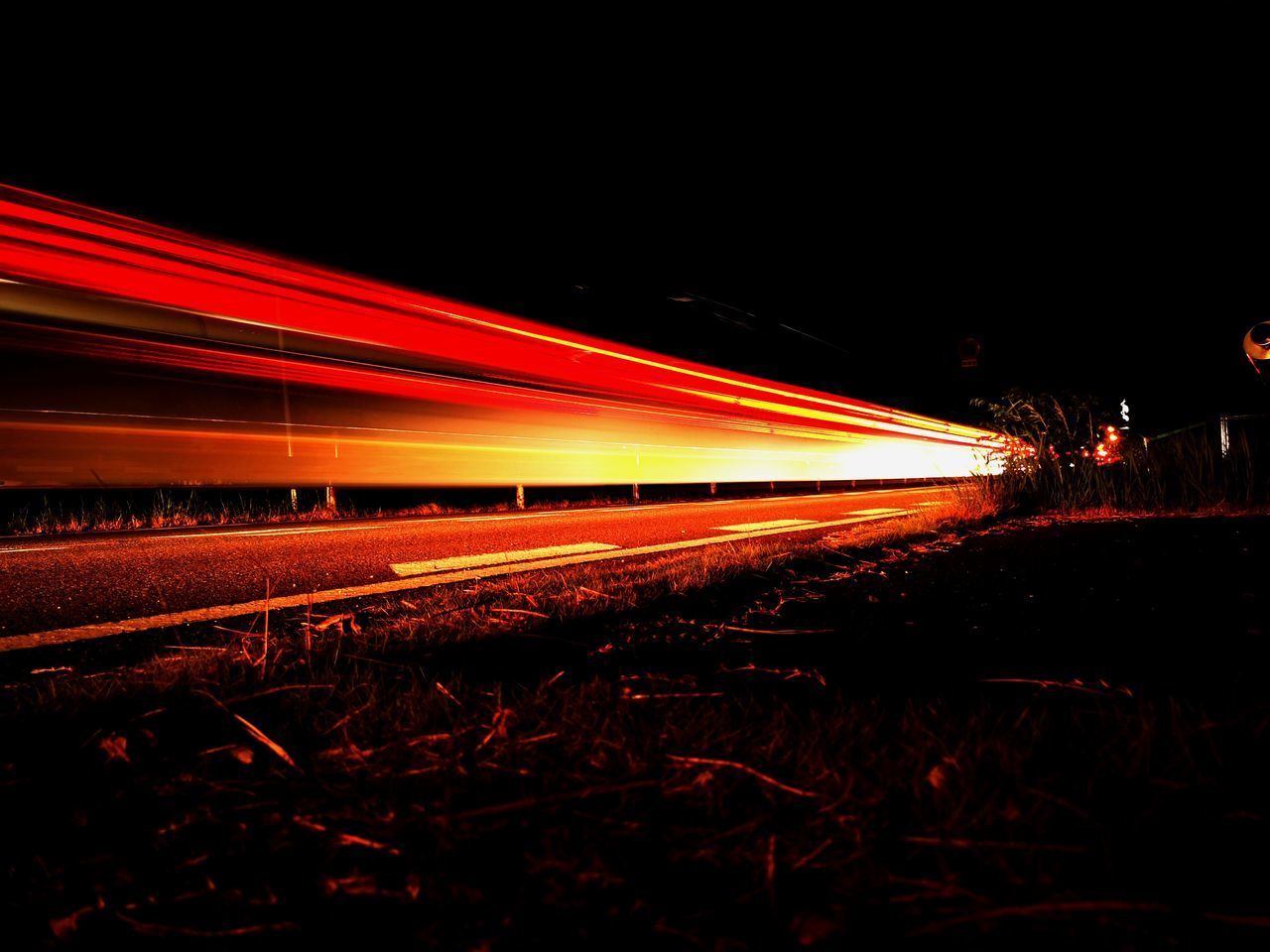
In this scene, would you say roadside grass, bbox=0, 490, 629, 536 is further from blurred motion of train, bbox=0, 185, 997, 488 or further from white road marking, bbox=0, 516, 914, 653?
white road marking, bbox=0, 516, 914, 653

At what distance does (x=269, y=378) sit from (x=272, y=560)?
3836 mm

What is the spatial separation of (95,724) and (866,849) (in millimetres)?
1693

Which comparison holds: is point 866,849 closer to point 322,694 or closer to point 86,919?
point 86,919

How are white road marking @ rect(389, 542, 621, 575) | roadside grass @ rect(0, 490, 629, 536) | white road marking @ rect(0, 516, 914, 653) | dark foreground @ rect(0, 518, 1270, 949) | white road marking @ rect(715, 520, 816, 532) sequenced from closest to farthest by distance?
dark foreground @ rect(0, 518, 1270, 949) < white road marking @ rect(0, 516, 914, 653) < white road marking @ rect(389, 542, 621, 575) < white road marking @ rect(715, 520, 816, 532) < roadside grass @ rect(0, 490, 629, 536)

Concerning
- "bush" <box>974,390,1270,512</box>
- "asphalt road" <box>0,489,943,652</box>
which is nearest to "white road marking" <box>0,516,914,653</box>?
"asphalt road" <box>0,489,943,652</box>

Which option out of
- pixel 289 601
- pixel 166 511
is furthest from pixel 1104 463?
pixel 166 511

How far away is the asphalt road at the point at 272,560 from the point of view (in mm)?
2680

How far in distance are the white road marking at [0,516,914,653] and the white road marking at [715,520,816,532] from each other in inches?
51.6

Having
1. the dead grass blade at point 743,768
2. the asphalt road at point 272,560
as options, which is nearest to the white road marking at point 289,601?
the asphalt road at point 272,560

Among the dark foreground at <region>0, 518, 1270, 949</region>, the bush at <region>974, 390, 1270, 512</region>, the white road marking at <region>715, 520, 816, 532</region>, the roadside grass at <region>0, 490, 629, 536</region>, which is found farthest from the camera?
the roadside grass at <region>0, 490, 629, 536</region>

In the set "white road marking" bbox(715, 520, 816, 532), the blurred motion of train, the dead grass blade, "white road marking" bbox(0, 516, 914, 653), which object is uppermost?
the blurred motion of train

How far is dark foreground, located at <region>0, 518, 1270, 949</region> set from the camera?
768 mm

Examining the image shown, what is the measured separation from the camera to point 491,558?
4148mm

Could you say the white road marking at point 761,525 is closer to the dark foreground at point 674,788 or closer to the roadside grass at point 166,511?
the dark foreground at point 674,788
